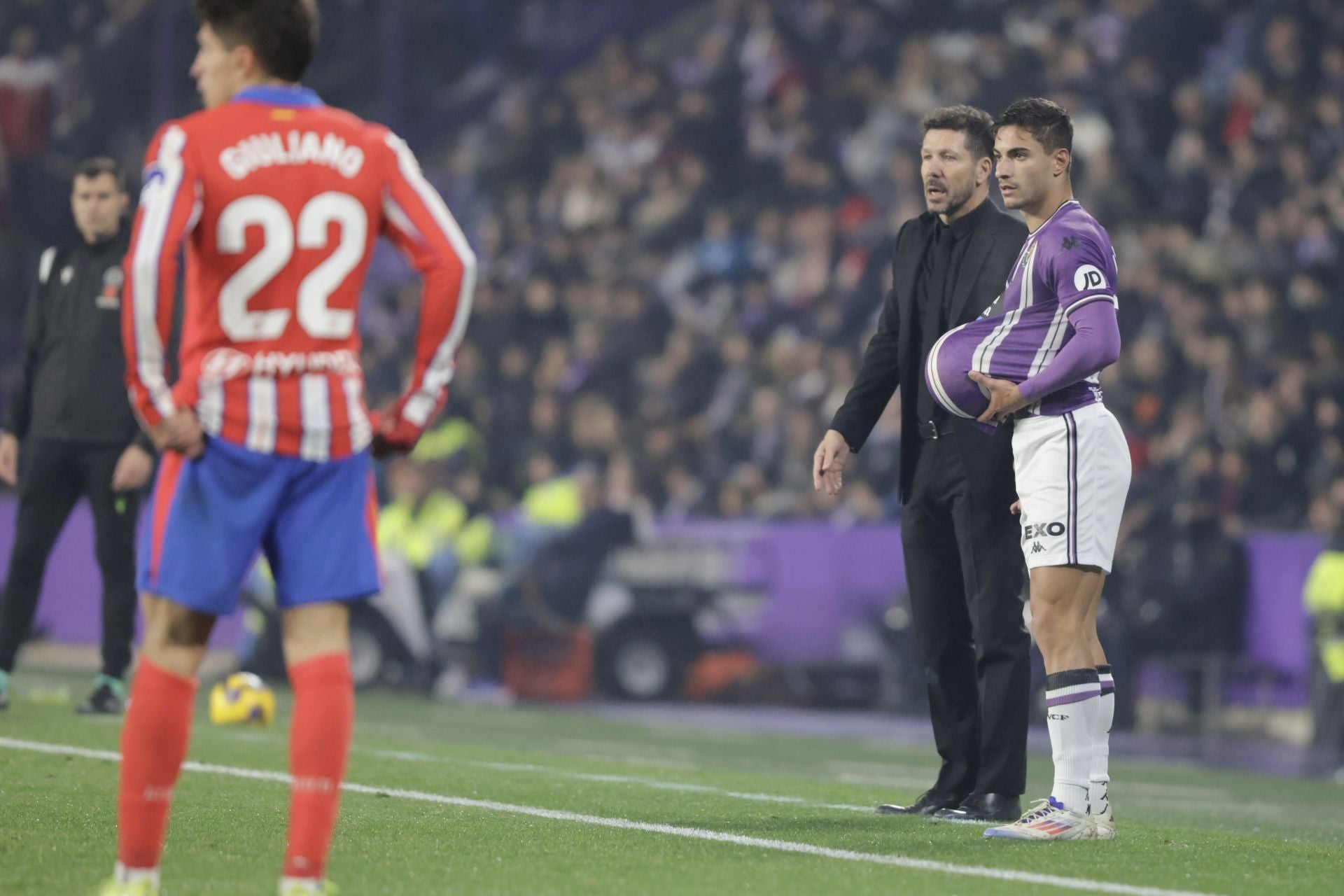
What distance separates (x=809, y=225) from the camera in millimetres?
17703

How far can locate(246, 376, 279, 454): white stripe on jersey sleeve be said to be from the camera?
13.5 feet

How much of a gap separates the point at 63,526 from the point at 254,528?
5.44 m

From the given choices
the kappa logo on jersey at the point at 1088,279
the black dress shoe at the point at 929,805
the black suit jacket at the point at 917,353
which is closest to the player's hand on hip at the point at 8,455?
the black suit jacket at the point at 917,353

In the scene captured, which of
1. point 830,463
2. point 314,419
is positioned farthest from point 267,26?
point 830,463

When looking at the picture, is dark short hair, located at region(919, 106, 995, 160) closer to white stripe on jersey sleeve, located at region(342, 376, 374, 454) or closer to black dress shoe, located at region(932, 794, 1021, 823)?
black dress shoe, located at region(932, 794, 1021, 823)

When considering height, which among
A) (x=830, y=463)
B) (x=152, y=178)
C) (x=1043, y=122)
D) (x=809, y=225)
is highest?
(x=809, y=225)

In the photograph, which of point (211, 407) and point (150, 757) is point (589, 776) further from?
point (211, 407)

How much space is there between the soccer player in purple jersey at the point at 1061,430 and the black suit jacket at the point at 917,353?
240mm

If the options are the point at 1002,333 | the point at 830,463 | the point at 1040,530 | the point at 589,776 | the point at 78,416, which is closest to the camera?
the point at 1040,530

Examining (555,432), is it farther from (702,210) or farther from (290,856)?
(290,856)

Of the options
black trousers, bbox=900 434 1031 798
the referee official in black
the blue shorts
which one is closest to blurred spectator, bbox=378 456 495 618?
the referee official in black

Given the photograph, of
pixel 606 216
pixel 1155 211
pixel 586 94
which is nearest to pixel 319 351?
pixel 1155 211

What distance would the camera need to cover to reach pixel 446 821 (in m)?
5.91

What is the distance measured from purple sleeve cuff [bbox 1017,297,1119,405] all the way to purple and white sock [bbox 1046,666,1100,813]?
33.7 inches
